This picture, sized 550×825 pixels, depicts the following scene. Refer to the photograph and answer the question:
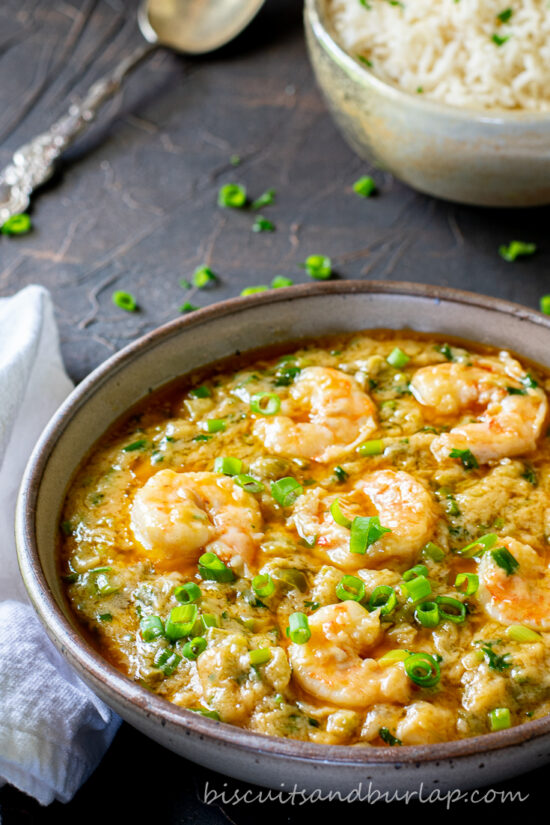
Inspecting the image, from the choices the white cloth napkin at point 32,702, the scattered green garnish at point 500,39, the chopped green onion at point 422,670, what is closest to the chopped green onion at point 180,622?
the white cloth napkin at point 32,702

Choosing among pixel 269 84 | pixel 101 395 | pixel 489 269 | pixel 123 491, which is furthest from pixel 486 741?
pixel 269 84

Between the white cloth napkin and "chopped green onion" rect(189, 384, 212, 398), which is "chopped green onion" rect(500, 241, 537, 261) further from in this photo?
the white cloth napkin

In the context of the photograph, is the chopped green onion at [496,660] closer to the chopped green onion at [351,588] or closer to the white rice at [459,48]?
the chopped green onion at [351,588]

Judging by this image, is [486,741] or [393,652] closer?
[486,741]

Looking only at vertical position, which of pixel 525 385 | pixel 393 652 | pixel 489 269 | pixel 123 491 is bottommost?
pixel 489 269

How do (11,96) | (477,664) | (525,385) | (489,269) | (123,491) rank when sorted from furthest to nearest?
(11,96)
(489,269)
(525,385)
(123,491)
(477,664)

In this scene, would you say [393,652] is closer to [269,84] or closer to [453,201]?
[453,201]

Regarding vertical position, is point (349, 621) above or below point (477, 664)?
above

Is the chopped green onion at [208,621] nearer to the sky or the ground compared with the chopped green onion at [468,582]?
nearer to the sky
